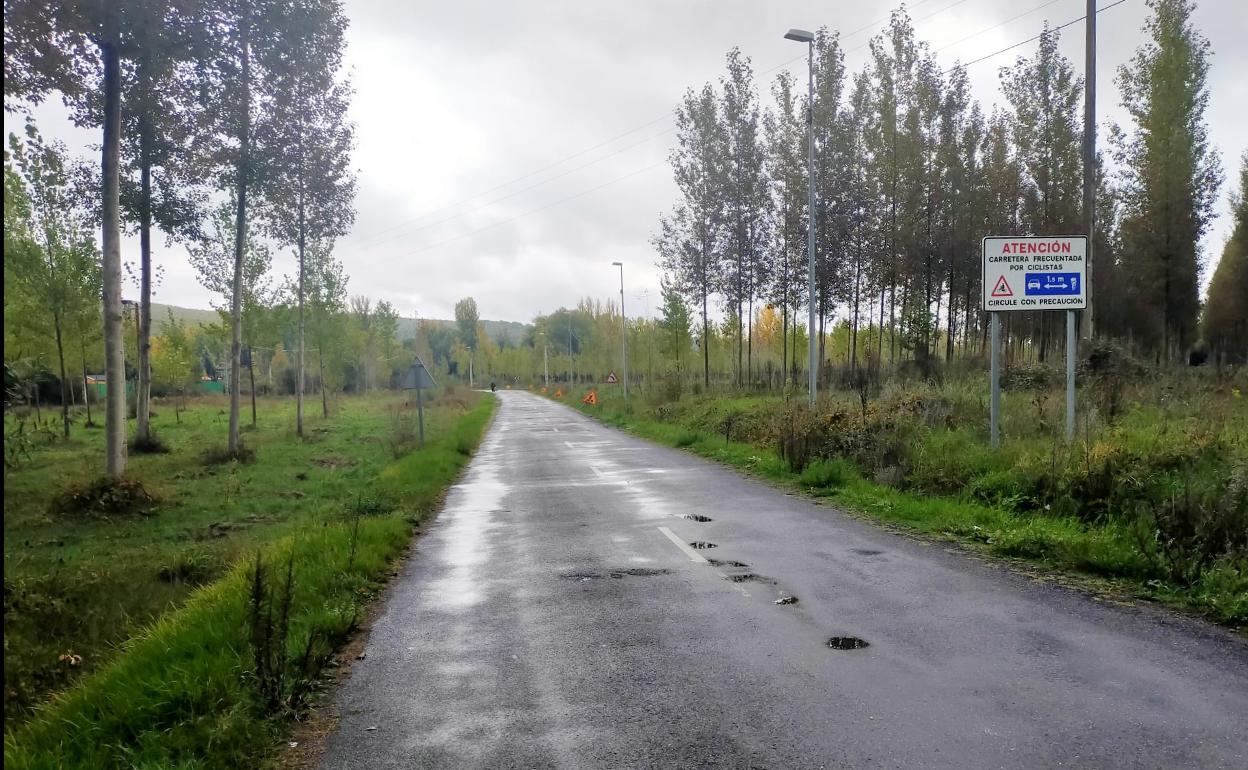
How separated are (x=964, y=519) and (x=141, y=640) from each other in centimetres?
849

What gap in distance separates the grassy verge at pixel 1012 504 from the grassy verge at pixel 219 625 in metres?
6.43

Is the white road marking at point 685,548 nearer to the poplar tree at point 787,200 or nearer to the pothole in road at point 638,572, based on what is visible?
the pothole in road at point 638,572

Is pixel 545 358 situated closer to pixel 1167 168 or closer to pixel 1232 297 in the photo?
pixel 1232 297

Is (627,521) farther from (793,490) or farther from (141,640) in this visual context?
(141,640)

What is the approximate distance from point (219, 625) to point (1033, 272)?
1120cm

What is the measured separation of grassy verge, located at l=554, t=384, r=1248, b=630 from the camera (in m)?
6.37

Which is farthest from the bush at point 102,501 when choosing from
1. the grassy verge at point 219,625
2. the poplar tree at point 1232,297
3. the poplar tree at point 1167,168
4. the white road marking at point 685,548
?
the poplar tree at point 1232,297

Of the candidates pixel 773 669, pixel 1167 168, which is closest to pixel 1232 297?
pixel 1167 168

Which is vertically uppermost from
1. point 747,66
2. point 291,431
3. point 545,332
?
point 747,66

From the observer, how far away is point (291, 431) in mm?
27781

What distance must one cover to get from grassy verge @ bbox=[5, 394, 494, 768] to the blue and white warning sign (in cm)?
915

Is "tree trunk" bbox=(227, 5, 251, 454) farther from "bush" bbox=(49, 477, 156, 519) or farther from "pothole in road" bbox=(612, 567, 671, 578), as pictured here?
"pothole in road" bbox=(612, 567, 671, 578)

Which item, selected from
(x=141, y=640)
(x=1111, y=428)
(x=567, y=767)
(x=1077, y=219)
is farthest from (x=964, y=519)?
(x=1077, y=219)

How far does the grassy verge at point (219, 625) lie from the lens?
4020 mm
